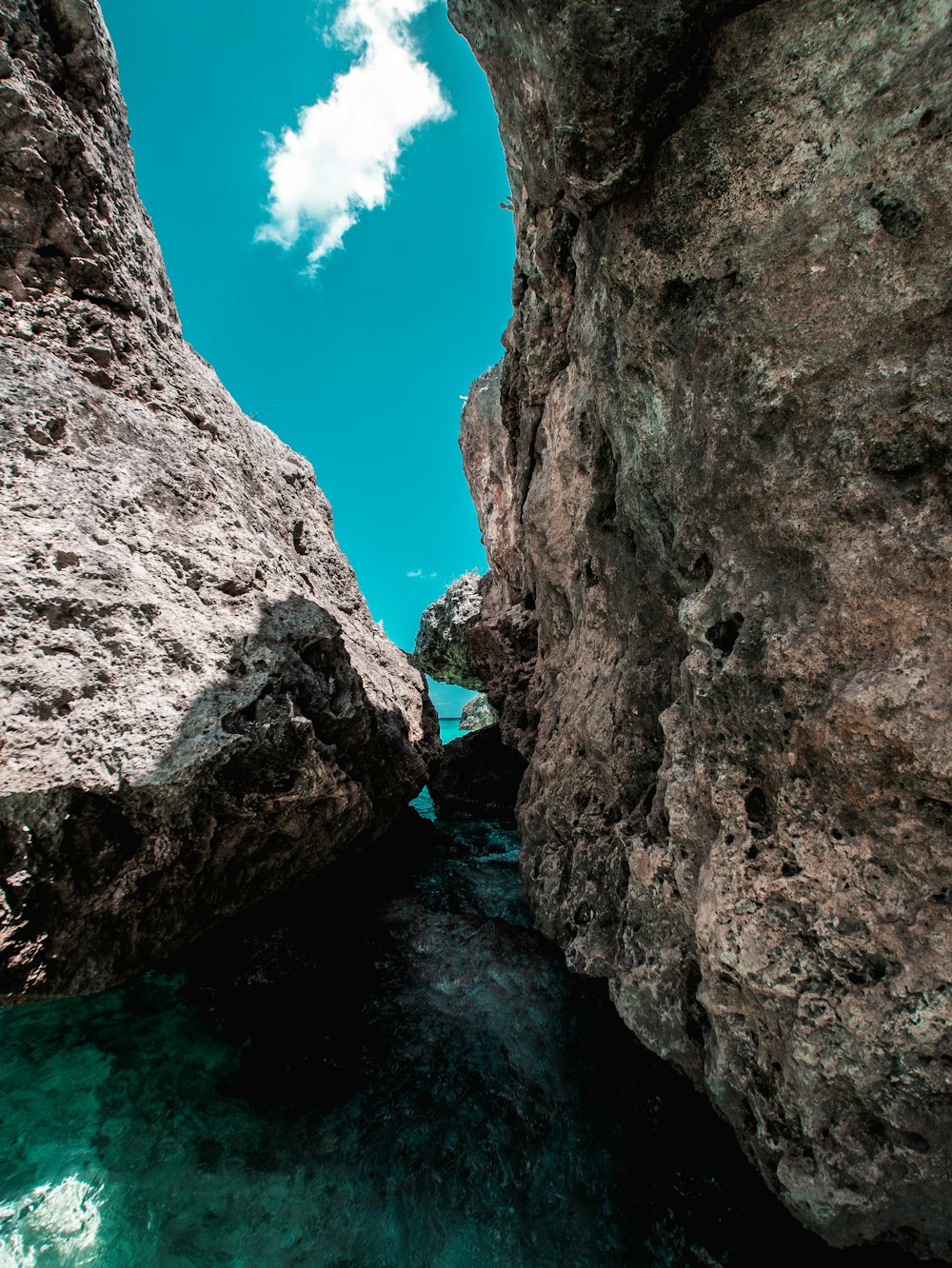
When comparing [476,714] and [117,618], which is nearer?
[117,618]

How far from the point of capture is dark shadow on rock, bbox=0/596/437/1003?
415 cm

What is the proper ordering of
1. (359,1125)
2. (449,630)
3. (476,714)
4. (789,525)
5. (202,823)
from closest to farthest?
(789,525), (359,1125), (202,823), (449,630), (476,714)

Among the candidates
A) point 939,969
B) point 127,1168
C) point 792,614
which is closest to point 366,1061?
point 127,1168

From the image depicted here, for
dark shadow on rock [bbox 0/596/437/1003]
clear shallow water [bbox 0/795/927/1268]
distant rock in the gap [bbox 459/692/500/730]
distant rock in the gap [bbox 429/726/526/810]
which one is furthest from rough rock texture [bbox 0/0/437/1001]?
distant rock in the gap [bbox 459/692/500/730]

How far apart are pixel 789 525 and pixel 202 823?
4.94m

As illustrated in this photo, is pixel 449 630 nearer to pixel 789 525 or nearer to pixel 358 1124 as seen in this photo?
pixel 358 1124

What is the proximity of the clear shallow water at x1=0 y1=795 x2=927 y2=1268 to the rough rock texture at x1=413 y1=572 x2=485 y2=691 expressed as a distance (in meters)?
11.7

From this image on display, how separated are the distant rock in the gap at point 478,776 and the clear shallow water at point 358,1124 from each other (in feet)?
23.9

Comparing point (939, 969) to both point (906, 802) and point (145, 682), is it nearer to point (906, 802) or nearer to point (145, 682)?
point (906, 802)

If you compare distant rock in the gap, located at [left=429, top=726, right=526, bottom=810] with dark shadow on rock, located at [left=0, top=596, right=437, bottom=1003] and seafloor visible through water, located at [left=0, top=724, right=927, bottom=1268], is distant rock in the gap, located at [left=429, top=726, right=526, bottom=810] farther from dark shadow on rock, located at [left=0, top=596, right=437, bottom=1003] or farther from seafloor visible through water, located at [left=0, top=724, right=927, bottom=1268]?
dark shadow on rock, located at [left=0, top=596, right=437, bottom=1003]

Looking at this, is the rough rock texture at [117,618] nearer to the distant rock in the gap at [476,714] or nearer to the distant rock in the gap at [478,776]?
the distant rock in the gap at [478,776]

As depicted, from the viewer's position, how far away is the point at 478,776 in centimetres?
1447

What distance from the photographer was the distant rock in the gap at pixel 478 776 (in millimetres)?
14188

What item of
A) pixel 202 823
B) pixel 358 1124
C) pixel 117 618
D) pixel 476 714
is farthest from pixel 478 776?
pixel 476 714
